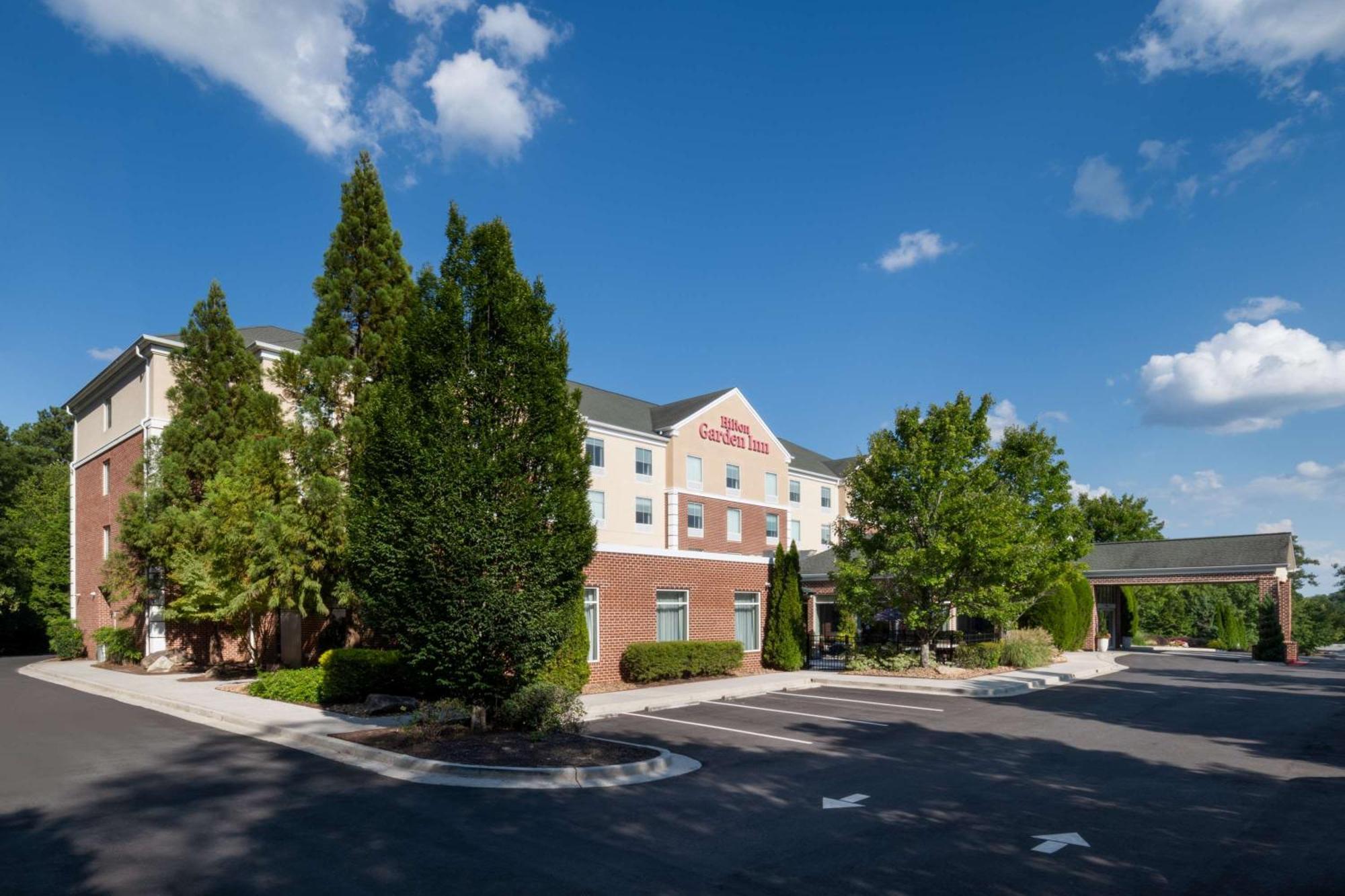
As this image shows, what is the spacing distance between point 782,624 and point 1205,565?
942 inches

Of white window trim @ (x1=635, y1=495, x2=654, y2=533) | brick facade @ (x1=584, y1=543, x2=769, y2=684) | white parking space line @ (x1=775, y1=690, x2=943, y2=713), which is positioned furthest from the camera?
white window trim @ (x1=635, y1=495, x2=654, y2=533)

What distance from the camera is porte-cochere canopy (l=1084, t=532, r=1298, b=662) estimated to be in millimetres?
36438

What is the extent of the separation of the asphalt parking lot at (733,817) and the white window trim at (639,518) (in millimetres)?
26518

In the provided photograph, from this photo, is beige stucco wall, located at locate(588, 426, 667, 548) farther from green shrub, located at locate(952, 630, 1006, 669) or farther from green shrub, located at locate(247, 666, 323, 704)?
green shrub, located at locate(247, 666, 323, 704)

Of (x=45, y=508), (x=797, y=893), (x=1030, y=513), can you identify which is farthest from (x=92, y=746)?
(x=45, y=508)

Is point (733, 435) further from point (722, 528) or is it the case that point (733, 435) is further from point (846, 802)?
point (846, 802)

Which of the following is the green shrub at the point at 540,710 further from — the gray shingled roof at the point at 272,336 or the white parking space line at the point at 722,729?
the gray shingled roof at the point at 272,336

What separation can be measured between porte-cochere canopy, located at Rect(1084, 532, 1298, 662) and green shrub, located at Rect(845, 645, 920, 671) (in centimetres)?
1839

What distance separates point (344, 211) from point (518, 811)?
18.1 meters

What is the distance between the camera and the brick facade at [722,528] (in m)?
43.5

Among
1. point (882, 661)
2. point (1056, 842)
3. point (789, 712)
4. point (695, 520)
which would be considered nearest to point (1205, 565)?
point (882, 661)

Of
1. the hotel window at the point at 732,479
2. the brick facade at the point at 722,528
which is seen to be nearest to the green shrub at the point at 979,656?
the brick facade at the point at 722,528

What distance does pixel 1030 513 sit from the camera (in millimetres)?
34500

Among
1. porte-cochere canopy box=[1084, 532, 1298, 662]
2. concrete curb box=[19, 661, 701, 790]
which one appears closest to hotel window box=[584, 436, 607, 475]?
porte-cochere canopy box=[1084, 532, 1298, 662]
